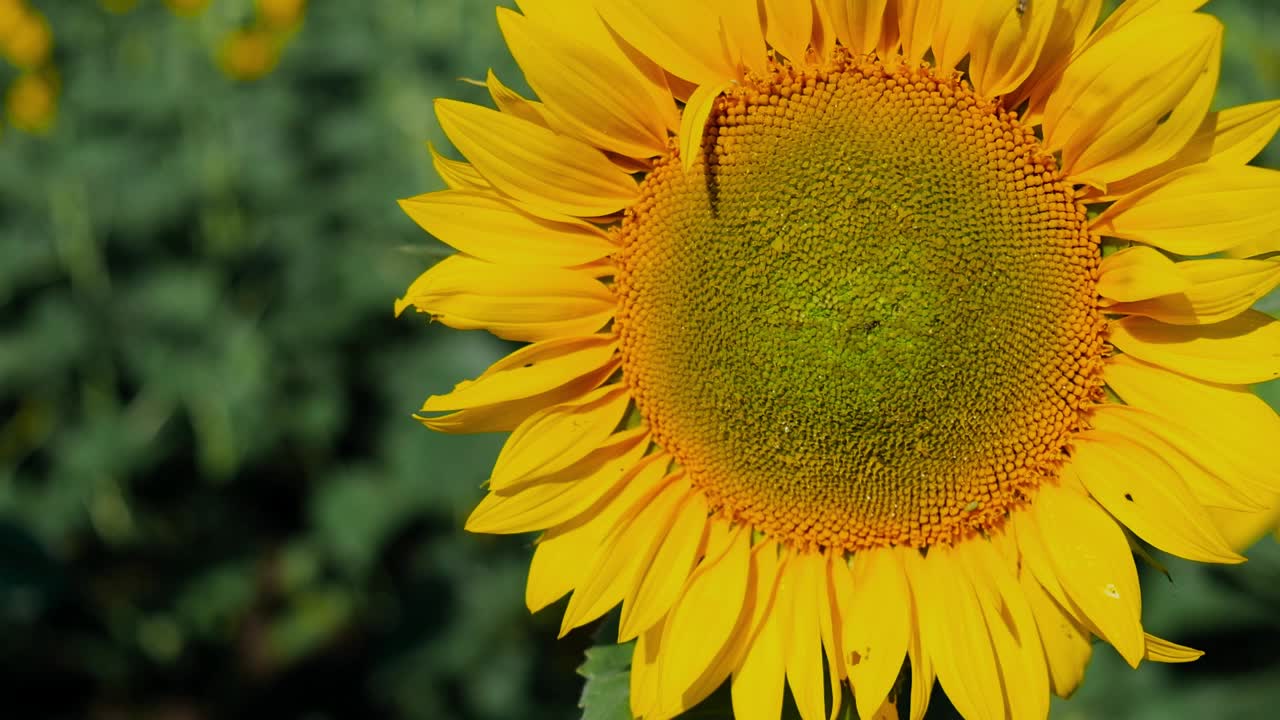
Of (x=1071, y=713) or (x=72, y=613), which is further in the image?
(x=72, y=613)

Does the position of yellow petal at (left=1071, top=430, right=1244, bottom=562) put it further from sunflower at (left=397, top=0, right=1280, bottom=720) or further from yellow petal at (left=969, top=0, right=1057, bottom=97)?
yellow petal at (left=969, top=0, right=1057, bottom=97)

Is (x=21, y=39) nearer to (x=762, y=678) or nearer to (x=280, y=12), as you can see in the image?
(x=280, y=12)

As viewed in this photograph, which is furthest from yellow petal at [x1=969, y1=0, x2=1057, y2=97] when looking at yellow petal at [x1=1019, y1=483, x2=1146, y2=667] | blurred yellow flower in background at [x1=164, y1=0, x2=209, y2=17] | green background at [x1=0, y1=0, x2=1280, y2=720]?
blurred yellow flower in background at [x1=164, y1=0, x2=209, y2=17]

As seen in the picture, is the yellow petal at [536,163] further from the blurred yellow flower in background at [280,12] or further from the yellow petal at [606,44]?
the blurred yellow flower in background at [280,12]

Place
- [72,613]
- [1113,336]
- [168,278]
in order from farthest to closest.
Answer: [72,613]
[168,278]
[1113,336]

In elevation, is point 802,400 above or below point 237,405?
above

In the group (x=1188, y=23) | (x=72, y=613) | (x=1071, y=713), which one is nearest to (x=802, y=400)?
(x=1188, y=23)

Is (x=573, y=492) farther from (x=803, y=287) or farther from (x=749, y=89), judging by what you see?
(x=749, y=89)
